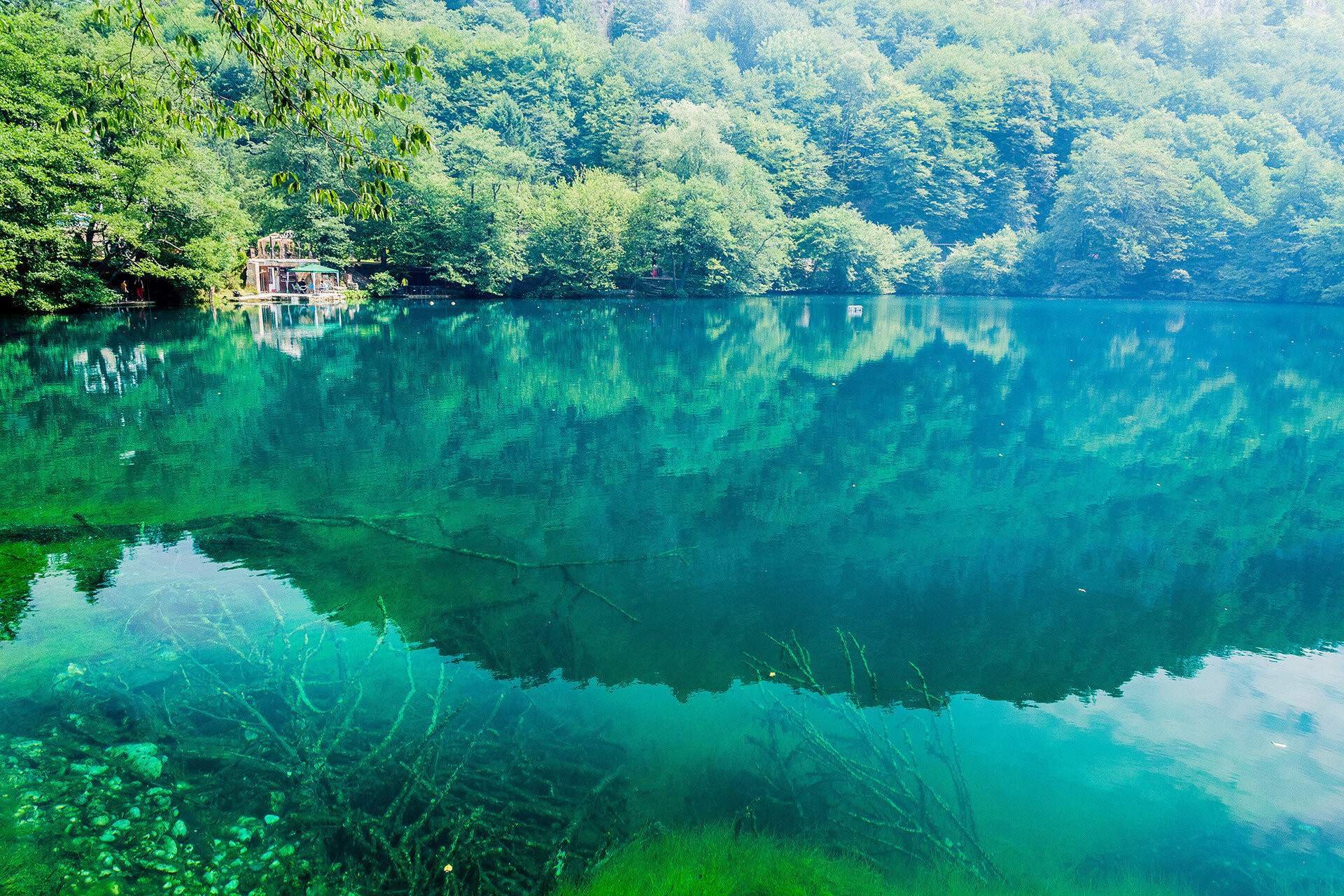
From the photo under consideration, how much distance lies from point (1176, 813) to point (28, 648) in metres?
8.08

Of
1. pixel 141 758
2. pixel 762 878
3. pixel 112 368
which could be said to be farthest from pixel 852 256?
pixel 141 758

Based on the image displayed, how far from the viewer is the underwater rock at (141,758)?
4410 mm

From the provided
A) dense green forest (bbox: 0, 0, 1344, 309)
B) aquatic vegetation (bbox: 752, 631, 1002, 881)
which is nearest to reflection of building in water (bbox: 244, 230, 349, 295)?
dense green forest (bbox: 0, 0, 1344, 309)

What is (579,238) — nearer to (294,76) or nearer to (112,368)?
(112,368)

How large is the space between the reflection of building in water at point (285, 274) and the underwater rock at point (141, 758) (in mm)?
45630

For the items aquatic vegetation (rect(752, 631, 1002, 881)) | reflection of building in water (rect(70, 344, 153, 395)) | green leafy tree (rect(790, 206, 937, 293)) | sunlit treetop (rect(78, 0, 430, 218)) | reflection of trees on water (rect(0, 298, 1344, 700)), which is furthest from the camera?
green leafy tree (rect(790, 206, 937, 293))

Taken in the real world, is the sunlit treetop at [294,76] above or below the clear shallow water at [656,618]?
above

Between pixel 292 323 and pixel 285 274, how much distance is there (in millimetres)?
19884

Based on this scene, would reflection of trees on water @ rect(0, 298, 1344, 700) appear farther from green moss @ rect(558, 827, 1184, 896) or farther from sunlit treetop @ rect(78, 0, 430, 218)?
sunlit treetop @ rect(78, 0, 430, 218)

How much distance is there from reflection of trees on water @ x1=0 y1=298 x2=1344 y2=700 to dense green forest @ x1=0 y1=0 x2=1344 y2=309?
44.8 feet

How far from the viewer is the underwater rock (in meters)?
4.41

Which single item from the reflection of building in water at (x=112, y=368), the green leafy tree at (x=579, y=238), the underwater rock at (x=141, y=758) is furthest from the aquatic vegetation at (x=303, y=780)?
the green leafy tree at (x=579, y=238)

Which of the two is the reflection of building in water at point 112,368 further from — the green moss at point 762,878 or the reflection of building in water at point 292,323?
the green moss at point 762,878

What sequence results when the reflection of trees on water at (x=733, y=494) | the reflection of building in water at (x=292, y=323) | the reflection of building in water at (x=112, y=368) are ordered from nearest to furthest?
the reflection of trees on water at (x=733, y=494) < the reflection of building in water at (x=112, y=368) < the reflection of building in water at (x=292, y=323)
